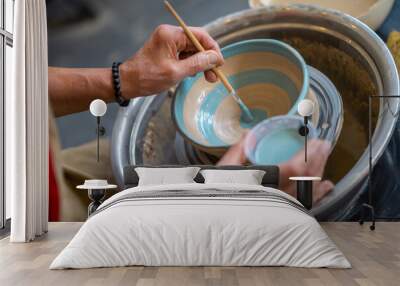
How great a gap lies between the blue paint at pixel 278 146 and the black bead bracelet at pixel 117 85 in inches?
66.3

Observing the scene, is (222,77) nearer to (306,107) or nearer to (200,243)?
(306,107)

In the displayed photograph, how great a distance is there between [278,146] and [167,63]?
5.37 ft

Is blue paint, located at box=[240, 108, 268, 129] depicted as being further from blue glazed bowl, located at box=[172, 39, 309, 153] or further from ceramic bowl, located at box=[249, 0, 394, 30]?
ceramic bowl, located at box=[249, 0, 394, 30]

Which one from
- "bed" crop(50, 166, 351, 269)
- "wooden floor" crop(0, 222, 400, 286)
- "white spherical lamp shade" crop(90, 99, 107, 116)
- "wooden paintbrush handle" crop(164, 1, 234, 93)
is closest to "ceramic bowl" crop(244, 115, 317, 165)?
"wooden paintbrush handle" crop(164, 1, 234, 93)

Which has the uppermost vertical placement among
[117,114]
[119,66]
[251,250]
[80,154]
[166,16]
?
[166,16]

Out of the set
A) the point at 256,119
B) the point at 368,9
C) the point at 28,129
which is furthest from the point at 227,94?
the point at 28,129

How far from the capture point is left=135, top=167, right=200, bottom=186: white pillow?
6570 millimetres

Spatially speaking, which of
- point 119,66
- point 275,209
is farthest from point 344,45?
point 275,209

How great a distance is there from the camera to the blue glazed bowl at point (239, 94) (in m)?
7.13

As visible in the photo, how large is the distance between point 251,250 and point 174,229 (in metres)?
0.59

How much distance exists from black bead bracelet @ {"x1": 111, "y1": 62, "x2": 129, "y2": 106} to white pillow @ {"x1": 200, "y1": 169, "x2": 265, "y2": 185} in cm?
137

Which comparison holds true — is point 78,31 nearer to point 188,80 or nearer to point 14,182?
point 188,80

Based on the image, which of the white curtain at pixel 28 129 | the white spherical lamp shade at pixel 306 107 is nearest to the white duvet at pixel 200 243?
the white curtain at pixel 28 129

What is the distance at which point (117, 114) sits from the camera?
7250 millimetres
